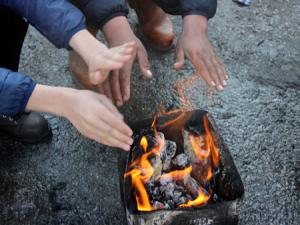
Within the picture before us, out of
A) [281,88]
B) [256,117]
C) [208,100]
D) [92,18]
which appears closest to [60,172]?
[92,18]

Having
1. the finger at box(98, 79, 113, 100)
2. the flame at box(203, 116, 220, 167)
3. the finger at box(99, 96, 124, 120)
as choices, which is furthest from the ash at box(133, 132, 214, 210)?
the finger at box(99, 96, 124, 120)

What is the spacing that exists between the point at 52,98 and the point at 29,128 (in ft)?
2.64

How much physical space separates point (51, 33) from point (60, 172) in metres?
0.87

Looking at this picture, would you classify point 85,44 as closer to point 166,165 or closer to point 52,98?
point 52,98

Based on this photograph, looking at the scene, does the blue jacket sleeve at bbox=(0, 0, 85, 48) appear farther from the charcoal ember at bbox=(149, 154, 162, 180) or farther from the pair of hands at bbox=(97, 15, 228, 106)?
the charcoal ember at bbox=(149, 154, 162, 180)

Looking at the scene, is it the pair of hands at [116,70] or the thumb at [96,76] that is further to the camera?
the thumb at [96,76]

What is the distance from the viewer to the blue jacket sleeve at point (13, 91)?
4.94ft

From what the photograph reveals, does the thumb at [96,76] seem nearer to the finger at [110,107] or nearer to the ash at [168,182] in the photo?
the finger at [110,107]

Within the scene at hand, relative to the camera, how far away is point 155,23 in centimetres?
281

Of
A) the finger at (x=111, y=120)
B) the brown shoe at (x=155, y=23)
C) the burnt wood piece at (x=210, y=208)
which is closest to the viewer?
the finger at (x=111, y=120)

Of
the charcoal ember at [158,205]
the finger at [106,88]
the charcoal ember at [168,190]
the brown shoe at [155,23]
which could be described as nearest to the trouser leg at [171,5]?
the brown shoe at [155,23]

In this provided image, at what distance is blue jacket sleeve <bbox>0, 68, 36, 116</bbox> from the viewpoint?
→ 151cm

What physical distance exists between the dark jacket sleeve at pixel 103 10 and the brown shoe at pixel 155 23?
67 centimetres

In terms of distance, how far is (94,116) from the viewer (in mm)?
1437
